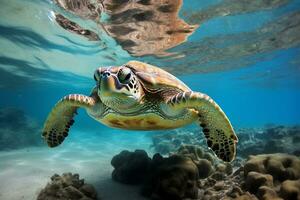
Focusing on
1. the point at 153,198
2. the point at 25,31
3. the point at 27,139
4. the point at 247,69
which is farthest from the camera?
the point at 247,69

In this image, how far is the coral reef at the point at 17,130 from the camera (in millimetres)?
17922

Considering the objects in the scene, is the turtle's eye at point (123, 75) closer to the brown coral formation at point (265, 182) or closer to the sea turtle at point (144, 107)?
the sea turtle at point (144, 107)

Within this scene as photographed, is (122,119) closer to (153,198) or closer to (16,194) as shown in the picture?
(153,198)

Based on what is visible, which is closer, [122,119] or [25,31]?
[122,119]

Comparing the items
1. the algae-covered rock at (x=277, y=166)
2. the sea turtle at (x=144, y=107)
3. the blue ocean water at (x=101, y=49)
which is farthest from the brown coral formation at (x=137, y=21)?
the algae-covered rock at (x=277, y=166)

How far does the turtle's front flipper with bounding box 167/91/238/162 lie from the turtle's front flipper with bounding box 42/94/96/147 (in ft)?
5.96

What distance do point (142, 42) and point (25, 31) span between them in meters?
6.39

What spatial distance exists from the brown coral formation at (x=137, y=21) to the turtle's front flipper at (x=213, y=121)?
6.59 m

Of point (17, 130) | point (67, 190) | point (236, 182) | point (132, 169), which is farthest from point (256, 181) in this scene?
point (17, 130)

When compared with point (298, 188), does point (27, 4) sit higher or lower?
higher

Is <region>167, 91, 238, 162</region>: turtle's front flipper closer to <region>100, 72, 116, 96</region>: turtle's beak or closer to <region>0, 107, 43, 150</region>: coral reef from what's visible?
<region>100, 72, 116, 96</region>: turtle's beak

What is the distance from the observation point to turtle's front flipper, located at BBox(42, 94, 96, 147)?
530 centimetres

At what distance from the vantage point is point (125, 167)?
638 cm

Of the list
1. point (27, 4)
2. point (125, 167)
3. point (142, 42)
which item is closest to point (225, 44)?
point (142, 42)
